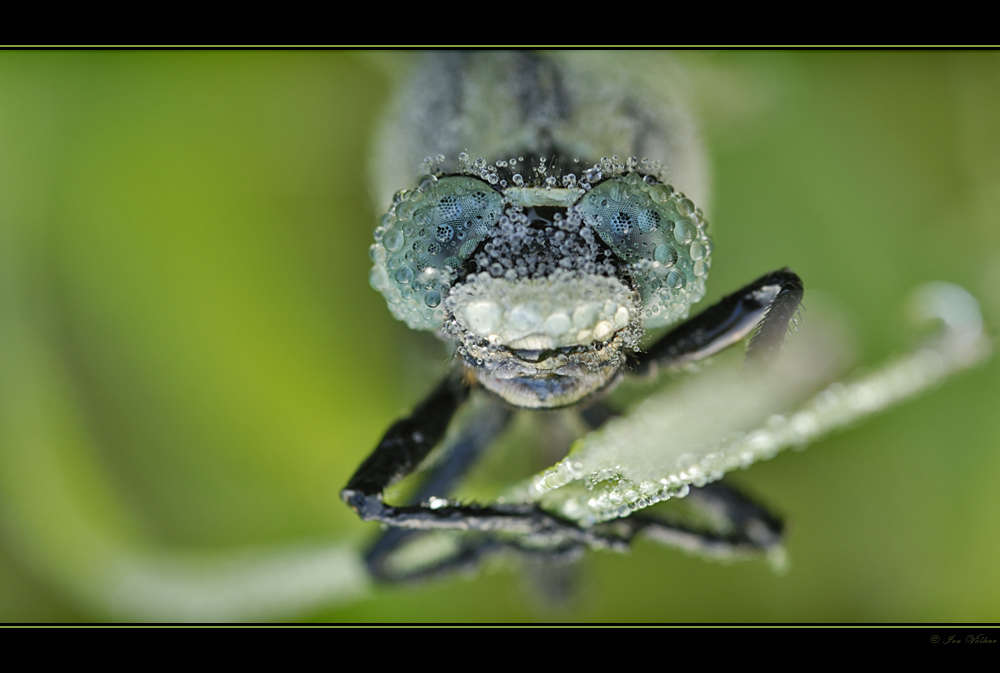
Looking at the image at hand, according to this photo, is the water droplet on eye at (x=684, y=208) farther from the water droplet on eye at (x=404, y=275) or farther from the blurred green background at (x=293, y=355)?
the blurred green background at (x=293, y=355)

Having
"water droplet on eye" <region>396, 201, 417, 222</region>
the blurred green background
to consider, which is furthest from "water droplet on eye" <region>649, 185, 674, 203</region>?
the blurred green background

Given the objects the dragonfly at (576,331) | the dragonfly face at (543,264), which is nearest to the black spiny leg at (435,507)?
the dragonfly at (576,331)

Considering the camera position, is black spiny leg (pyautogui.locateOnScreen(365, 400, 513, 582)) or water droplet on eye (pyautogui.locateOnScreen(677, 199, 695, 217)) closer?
water droplet on eye (pyautogui.locateOnScreen(677, 199, 695, 217))

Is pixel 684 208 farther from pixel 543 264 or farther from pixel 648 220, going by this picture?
pixel 543 264

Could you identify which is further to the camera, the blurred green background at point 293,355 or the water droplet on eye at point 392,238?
the blurred green background at point 293,355

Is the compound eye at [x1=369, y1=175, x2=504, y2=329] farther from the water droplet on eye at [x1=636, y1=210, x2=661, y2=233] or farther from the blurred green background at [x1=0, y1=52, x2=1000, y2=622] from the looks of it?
the blurred green background at [x1=0, y1=52, x2=1000, y2=622]

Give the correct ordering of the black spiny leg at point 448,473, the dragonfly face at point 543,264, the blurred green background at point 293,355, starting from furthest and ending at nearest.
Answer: the blurred green background at point 293,355 → the black spiny leg at point 448,473 → the dragonfly face at point 543,264

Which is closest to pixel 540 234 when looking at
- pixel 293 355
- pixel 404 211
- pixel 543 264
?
pixel 543 264
